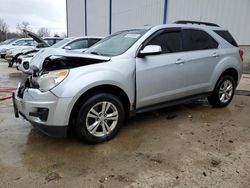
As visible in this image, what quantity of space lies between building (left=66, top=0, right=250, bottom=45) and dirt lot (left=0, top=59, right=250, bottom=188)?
7731 mm

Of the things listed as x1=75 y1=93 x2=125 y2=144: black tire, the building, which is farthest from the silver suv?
the building

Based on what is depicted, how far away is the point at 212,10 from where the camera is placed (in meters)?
11.2

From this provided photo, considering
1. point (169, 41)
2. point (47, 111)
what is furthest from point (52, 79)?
point (169, 41)

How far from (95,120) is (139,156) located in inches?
30.4

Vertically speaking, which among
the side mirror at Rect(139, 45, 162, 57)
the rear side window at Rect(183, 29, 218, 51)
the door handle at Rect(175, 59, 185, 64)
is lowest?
the door handle at Rect(175, 59, 185, 64)

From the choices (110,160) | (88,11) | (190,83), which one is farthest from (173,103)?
(88,11)

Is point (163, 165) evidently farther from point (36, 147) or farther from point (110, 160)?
point (36, 147)

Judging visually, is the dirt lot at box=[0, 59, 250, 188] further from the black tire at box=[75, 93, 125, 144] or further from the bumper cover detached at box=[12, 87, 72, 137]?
the bumper cover detached at box=[12, 87, 72, 137]

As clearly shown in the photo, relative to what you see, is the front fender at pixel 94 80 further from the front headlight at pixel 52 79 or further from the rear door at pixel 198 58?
the rear door at pixel 198 58

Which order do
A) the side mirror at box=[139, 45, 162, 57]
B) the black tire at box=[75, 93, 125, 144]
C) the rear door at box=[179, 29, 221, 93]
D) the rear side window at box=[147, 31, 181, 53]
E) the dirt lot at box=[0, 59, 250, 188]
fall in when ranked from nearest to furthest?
Answer: the dirt lot at box=[0, 59, 250, 188]
the black tire at box=[75, 93, 125, 144]
the side mirror at box=[139, 45, 162, 57]
the rear side window at box=[147, 31, 181, 53]
the rear door at box=[179, 29, 221, 93]

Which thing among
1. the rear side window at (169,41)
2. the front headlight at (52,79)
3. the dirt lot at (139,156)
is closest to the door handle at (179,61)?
the rear side window at (169,41)

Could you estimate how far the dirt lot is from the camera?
2.59 metres

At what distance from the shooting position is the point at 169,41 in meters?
4.14

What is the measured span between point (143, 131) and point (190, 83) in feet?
4.10
